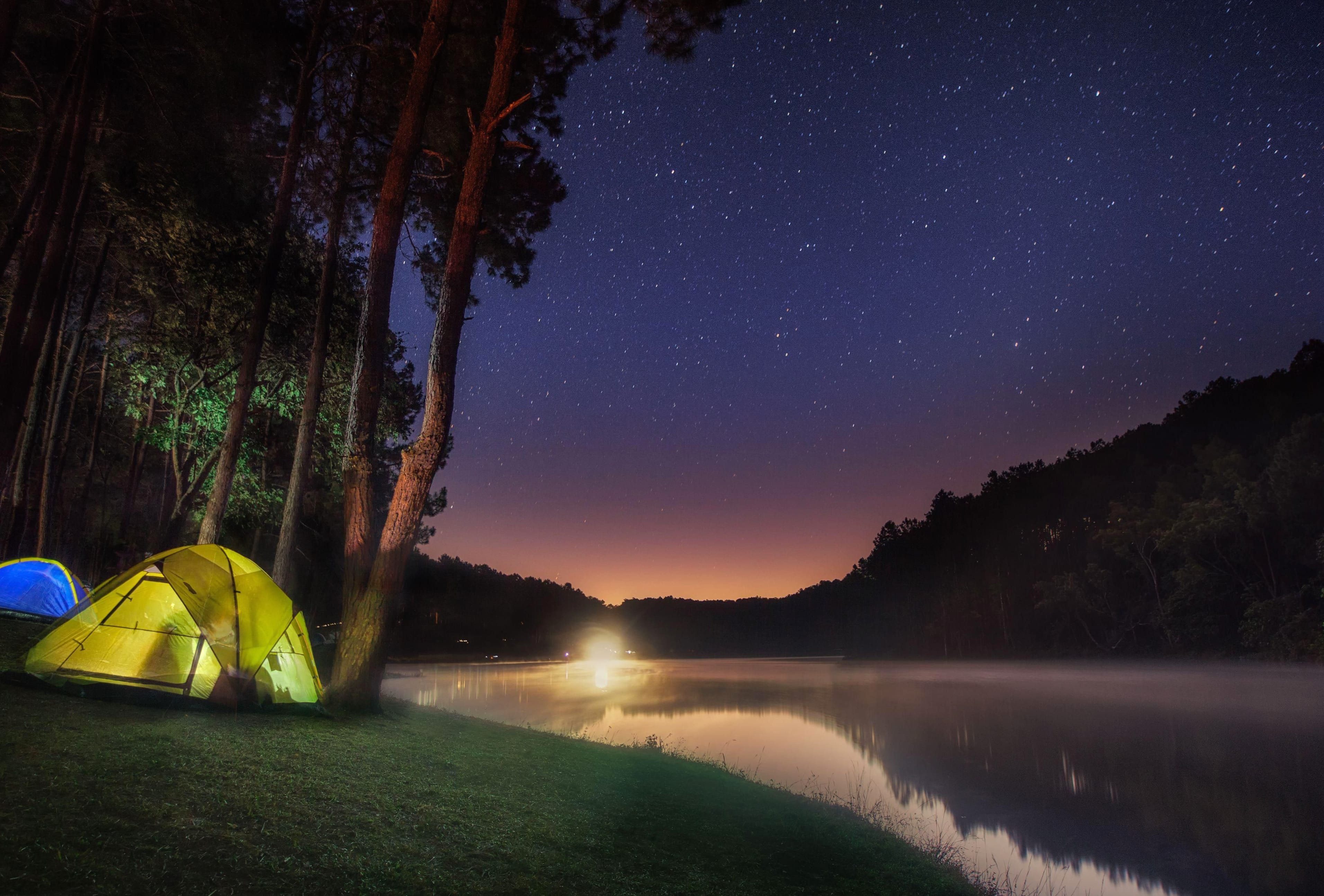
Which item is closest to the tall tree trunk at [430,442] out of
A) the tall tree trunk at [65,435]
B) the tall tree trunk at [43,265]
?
the tall tree trunk at [43,265]

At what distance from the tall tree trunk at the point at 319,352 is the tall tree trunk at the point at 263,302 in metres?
0.83

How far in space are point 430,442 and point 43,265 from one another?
1038 cm

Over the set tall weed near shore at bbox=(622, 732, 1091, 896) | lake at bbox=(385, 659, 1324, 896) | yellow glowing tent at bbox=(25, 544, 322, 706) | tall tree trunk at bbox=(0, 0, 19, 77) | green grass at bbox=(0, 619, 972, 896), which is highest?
tall tree trunk at bbox=(0, 0, 19, 77)

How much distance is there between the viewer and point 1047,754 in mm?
16047

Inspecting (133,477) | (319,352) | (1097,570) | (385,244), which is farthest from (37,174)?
(1097,570)

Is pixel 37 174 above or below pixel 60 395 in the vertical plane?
above

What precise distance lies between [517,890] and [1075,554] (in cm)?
7560

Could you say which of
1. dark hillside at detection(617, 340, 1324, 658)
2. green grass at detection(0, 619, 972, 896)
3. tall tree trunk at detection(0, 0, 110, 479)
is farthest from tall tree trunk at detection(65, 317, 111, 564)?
dark hillside at detection(617, 340, 1324, 658)

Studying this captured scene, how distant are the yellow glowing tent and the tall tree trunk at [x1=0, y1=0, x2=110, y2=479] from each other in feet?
14.5

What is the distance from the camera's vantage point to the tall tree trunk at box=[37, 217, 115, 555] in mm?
14609

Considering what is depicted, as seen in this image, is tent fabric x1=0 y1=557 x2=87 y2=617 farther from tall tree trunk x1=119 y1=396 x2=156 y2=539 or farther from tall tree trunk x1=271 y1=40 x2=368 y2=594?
tall tree trunk x1=119 y1=396 x2=156 y2=539

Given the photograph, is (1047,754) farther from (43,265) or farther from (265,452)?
(43,265)

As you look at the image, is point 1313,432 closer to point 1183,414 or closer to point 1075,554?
point 1183,414

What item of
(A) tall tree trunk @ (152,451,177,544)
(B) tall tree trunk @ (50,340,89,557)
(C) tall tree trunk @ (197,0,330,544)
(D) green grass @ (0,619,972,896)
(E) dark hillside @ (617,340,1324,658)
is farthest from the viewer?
(E) dark hillside @ (617,340,1324,658)
